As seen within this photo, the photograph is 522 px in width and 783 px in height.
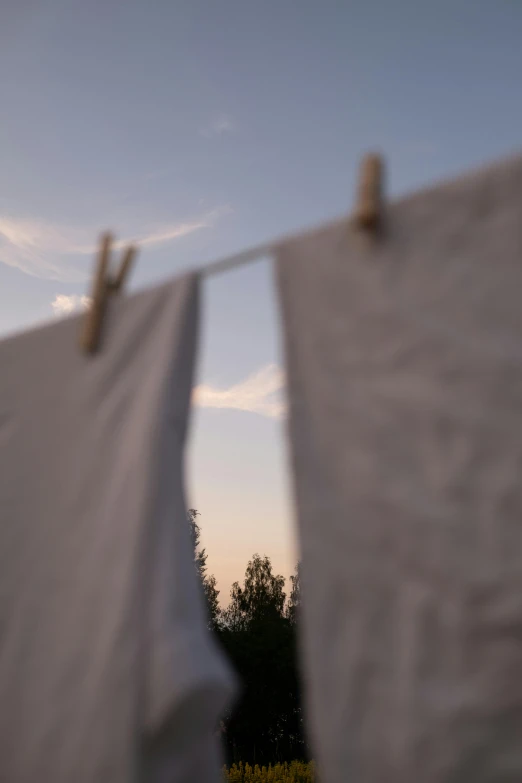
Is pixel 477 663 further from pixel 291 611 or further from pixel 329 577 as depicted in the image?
pixel 291 611

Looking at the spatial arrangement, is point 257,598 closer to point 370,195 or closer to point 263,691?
Result: point 263,691

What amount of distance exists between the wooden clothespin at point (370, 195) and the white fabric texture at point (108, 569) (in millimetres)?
400

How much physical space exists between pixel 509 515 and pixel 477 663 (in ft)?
0.65

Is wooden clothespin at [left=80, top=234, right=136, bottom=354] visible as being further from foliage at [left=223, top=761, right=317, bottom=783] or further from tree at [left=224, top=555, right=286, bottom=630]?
tree at [left=224, top=555, right=286, bottom=630]

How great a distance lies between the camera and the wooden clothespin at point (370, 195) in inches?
41.0

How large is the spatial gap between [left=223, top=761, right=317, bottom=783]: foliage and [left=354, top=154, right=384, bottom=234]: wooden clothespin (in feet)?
14.6

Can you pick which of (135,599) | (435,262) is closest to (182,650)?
(135,599)

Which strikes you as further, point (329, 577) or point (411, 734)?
point (329, 577)

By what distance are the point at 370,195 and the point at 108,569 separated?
80 cm

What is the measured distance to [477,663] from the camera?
2.59 ft

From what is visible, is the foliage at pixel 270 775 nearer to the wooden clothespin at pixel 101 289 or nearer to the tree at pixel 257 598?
the wooden clothespin at pixel 101 289

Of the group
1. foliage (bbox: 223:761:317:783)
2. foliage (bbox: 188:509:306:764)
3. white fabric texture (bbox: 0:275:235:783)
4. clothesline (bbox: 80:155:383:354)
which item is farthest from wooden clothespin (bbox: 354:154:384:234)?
foliage (bbox: 188:509:306:764)

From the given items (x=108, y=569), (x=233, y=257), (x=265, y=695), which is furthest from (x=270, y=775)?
(x=265, y=695)

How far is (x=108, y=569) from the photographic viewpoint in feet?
3.46
